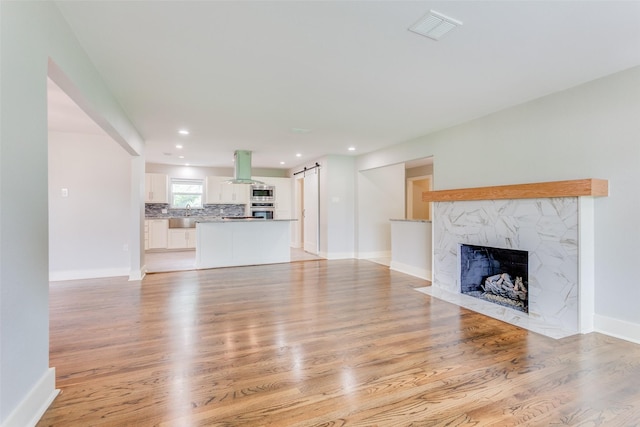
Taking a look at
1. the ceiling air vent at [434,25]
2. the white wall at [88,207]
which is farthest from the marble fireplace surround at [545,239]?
the white wall at [88,207]

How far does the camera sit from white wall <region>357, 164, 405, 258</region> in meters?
7.25

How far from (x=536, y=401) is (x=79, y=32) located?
3933 mm

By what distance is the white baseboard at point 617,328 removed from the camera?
106 inches

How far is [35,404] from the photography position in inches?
64.7

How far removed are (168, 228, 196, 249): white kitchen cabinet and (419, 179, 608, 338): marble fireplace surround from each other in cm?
701

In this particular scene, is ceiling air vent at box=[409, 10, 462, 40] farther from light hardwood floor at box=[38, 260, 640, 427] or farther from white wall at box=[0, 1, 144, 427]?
light hardwood floor at box=[38, 260, 640, 427]

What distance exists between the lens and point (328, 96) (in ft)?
11.2

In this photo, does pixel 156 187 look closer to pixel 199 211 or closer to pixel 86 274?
pixel 199 211

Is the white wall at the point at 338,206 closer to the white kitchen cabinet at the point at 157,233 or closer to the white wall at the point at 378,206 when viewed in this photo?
the white wall at the point at 378,206

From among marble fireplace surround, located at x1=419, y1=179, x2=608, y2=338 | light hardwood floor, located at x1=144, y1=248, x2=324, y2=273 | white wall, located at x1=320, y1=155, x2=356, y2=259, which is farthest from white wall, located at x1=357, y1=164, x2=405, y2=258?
marble fireplace surround, located at x1=419, y1=179, x2=608, y2=338

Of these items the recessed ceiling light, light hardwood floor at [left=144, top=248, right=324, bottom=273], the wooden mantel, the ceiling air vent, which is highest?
the recessed ceiling light

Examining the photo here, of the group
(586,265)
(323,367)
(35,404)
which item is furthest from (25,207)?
(586,265)

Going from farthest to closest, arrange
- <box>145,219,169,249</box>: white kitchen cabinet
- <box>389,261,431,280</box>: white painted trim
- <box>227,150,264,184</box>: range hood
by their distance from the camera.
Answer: <box>145,219,169,249</box>: white kitchen cabinet
<box>227,150,264,184</box>: range hood
<box>389,261,431,280</box>: white painted trim

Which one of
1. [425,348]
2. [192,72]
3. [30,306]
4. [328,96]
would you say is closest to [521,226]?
[425,348]
